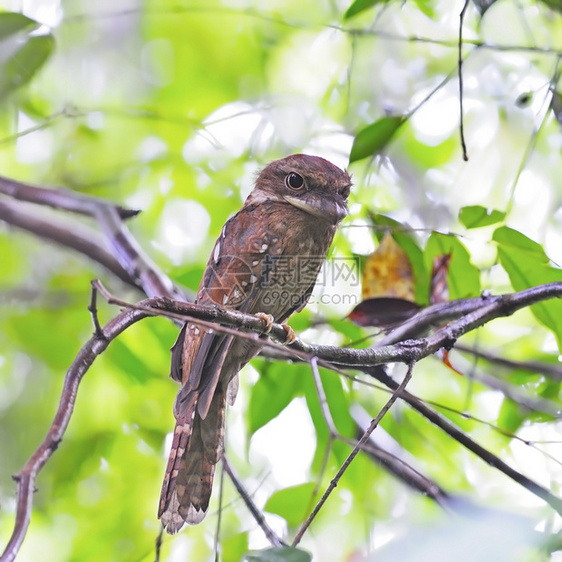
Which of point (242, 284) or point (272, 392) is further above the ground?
point (242, 284)

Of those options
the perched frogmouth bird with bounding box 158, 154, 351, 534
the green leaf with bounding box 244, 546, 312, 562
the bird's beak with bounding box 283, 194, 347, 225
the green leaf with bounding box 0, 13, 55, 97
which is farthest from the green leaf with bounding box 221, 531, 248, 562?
the green leaf with bounding box 0, 13, 55, 97

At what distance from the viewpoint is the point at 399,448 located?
2363 mm

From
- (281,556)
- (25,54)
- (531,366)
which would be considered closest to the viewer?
(281,556)

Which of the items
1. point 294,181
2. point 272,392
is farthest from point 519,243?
point 272,392

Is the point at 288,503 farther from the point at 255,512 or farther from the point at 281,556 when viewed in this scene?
the point at 281,556

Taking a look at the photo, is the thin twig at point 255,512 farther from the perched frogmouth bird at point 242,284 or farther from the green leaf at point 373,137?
the green leaf at point 373,137

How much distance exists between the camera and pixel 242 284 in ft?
6.28

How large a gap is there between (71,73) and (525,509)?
2896 millimetres

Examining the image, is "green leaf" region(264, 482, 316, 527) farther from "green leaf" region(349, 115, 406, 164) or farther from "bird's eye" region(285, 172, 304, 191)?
"green leaf" region(349, 115, 406, 164)

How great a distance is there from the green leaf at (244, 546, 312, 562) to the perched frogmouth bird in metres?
0.65

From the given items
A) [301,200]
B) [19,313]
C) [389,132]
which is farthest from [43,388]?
[389,132]

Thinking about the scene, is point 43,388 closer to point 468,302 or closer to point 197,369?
point 197,369

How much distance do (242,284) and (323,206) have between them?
1.10ft

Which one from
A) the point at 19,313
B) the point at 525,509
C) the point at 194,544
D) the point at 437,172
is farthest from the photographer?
the point at 437,172
